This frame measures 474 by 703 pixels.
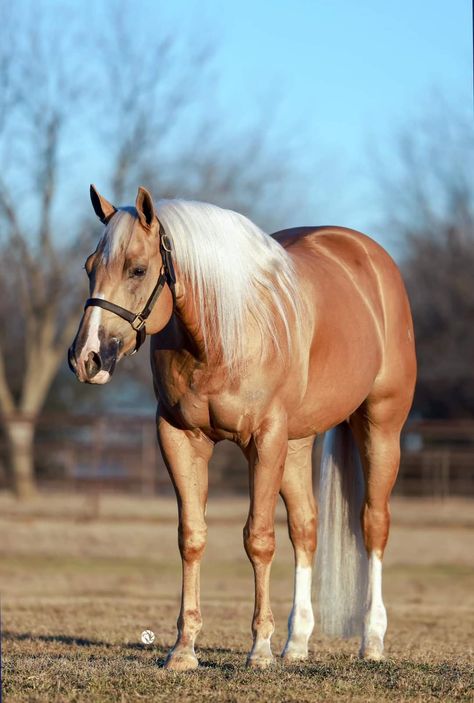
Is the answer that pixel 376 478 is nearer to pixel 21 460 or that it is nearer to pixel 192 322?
pixel 192 322

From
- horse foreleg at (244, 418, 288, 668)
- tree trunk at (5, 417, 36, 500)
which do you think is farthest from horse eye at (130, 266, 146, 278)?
tree trunk at (5, 417, 36, 500)

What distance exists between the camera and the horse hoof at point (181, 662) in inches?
191

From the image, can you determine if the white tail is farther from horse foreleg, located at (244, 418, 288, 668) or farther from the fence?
the fence

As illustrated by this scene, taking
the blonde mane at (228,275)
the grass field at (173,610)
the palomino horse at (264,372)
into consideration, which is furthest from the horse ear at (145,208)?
the grass field at (173,610)

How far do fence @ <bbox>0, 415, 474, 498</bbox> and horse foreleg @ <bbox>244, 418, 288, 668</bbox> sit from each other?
1158 cm

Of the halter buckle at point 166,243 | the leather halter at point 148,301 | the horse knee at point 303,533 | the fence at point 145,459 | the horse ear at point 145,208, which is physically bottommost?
the fence at point 145,459

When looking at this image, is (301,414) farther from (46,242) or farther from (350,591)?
(46,242)

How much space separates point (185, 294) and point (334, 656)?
210 cm

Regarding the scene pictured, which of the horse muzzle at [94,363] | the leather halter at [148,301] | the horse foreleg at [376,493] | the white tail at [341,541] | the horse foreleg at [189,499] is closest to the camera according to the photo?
the horse muzzle at [94,363]

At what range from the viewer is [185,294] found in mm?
4766

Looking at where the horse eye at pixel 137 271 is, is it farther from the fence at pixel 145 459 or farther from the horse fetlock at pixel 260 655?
the fence at pixel 145 459

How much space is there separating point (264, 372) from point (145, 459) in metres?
18.3

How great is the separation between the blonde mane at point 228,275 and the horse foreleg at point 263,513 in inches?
14.5

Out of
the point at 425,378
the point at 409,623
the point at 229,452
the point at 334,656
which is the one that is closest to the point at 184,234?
the point at 334,656
